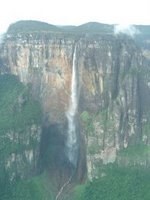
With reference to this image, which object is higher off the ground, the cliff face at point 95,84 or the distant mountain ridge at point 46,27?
the distant mountain ridge at point 46,27

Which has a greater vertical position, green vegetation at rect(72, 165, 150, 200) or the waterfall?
the waterfall

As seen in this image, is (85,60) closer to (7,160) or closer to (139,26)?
(7,160)

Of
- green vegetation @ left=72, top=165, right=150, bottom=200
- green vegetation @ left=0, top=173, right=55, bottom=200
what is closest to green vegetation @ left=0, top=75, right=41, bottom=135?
green vegetation @ left=0, top=173, right=55, bottom=200

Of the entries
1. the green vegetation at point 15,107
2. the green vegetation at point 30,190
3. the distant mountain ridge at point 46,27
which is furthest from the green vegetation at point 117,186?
the distant mountain ridge at point 46,27

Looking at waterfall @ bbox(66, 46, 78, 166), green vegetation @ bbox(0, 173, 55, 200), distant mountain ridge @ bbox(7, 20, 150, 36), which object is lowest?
green vegetation @ bbox(0, 173, 55, 200)

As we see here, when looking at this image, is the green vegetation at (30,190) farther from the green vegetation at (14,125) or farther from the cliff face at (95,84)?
the cliff face at (95,84)

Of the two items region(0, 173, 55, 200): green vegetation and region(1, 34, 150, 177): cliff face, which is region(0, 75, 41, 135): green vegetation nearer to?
region(1, 34, 150, 177): cliff face

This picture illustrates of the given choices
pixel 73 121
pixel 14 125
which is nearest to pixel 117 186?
pixel 73 121

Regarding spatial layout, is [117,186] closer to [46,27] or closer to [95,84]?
[95,84]
